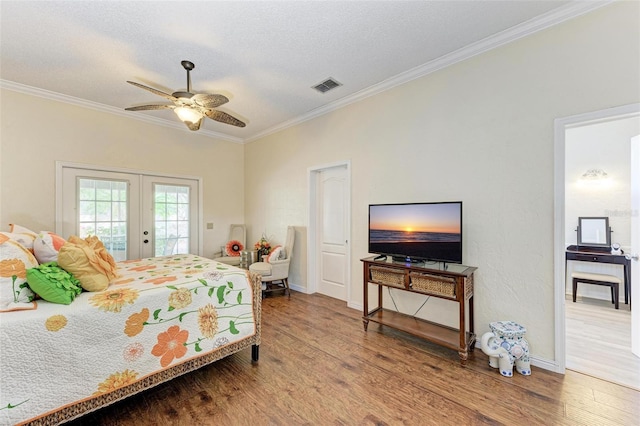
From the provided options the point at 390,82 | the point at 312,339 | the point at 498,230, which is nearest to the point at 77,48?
the point at 390,82

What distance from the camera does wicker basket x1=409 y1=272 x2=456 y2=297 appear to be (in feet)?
7.74

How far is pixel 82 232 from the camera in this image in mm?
3779

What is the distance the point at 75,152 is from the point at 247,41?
126 inches

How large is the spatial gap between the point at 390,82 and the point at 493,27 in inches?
44.1

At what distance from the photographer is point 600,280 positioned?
3.54m

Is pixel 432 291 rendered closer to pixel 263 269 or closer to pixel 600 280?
pixel 263 269

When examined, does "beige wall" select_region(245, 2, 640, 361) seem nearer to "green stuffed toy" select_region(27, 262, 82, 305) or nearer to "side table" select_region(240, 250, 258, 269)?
"side table" select_region(240, 250, 258, 269)

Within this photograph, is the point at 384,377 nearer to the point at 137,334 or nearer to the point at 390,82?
the point at 137,334

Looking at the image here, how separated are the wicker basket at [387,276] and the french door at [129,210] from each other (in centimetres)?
362

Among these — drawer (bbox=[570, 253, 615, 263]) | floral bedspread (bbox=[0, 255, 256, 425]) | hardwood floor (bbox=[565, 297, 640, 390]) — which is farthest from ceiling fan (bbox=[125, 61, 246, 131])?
drawer (bbox=[570, 253, 615, 263])

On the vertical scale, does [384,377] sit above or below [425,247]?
below

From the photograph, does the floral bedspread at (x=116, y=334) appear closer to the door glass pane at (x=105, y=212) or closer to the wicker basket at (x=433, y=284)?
the wicker basket at (x=433, y=284)

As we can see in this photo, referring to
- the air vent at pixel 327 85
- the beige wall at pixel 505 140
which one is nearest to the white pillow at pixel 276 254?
the beige wall at pixel 505 140

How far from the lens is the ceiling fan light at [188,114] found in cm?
262
